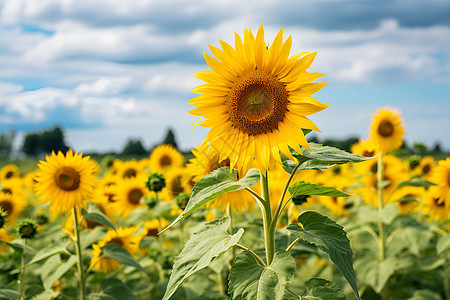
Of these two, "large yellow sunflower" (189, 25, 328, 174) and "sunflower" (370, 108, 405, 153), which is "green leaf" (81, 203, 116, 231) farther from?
"sunflower" (370, 108, 405, 153)

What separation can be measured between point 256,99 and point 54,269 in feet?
6.19

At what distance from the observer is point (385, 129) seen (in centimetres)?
402

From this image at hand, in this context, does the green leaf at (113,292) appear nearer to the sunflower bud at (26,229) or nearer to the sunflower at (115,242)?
the sunflower at (115,242)

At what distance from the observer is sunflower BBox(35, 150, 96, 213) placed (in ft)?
9.27

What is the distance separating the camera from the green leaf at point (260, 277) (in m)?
1.41

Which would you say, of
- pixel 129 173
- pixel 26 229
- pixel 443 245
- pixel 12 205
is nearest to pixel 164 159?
pixel 129 173

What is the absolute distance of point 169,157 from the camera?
5.06m

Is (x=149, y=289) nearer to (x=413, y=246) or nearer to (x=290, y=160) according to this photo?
(x=290, y=160)

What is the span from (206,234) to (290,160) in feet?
1.57

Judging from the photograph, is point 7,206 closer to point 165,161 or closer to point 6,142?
point 165,161

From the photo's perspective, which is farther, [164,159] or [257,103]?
[164,159]

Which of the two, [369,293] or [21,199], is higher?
[21,199]

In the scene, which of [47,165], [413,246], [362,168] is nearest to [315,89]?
[47,165]

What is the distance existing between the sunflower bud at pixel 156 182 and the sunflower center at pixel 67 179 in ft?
2.16
